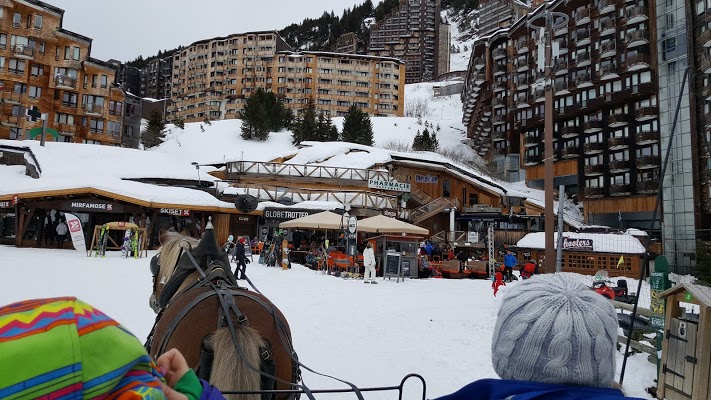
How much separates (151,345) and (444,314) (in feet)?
27.3

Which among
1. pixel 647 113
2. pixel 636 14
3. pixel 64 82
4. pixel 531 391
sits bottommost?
pixel 531 391

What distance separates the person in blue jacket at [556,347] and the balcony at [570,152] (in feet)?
158

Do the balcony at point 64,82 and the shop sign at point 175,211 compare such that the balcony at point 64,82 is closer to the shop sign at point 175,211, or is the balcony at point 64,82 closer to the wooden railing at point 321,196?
the wooden railing at point 321,196

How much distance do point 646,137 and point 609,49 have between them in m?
8.44

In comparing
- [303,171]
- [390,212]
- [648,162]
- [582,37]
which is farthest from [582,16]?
[303,171]

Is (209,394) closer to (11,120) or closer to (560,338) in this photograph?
(560,338)

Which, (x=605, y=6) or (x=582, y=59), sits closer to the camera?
(x=605, y=6)

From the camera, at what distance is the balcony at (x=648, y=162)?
37.7 metres

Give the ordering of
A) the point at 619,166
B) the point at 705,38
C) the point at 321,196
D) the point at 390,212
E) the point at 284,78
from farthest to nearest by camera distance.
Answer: the point at 284,78
the point at 619,166
the point at 321,196
the point at 705,38
the point at 390,212

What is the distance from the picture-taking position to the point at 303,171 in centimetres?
3650

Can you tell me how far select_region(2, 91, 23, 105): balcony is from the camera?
4550 centimetres

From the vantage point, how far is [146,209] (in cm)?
2698

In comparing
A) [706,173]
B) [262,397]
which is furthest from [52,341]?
[706,173]

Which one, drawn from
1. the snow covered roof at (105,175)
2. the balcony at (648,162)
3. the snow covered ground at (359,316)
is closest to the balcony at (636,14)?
the balcony at (648,162)
